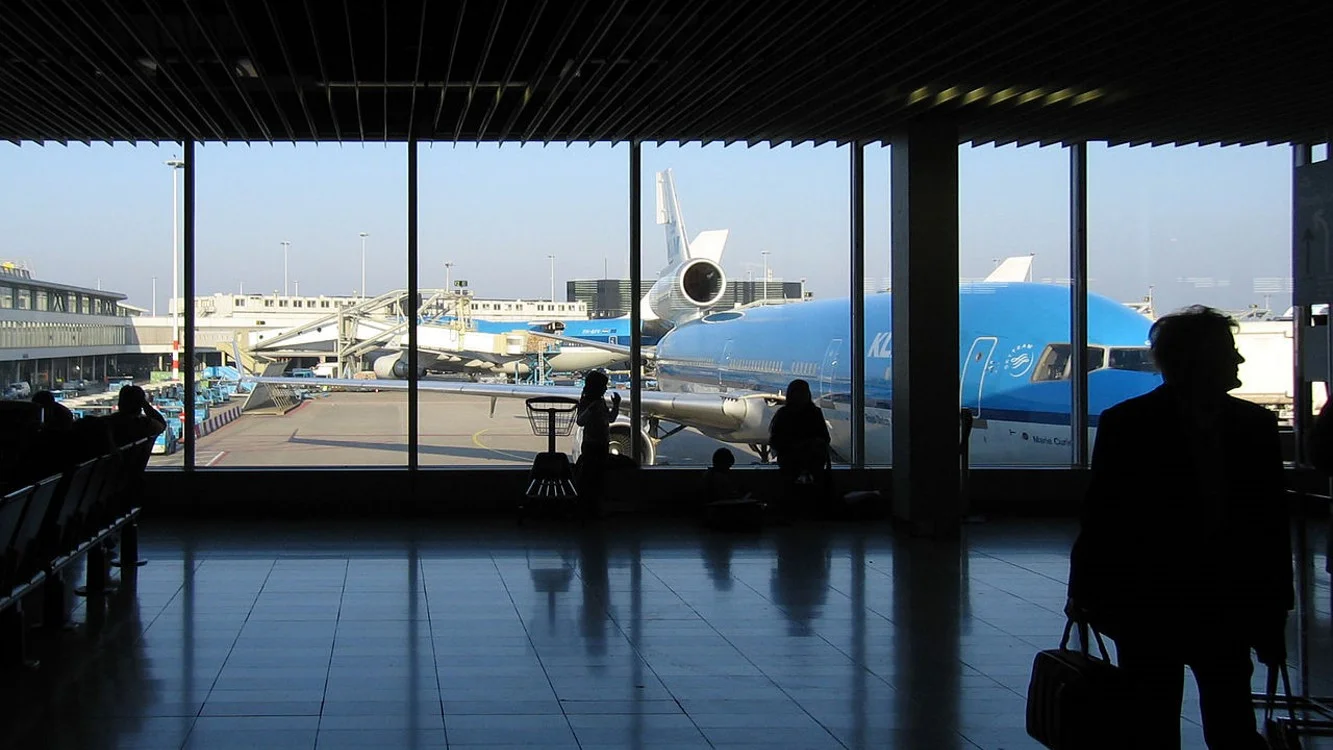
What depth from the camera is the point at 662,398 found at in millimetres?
10359

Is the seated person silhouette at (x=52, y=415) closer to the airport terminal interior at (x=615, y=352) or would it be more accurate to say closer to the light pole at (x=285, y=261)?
the airport terminal interior at (x=615, y=352)

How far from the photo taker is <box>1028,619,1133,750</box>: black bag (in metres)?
2.57

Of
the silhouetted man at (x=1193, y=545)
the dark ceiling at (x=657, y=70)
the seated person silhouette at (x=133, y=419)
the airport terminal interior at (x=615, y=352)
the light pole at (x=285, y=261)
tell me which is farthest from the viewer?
the light pole at (x=285, y=261)

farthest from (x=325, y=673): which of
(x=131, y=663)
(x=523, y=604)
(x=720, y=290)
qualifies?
(x=720, y=290)

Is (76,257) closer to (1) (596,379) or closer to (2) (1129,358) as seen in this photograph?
(1) (596,379)

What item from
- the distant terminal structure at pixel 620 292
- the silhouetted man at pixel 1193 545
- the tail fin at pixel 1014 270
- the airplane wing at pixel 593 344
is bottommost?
the silhouetted man at pixel 1193 545

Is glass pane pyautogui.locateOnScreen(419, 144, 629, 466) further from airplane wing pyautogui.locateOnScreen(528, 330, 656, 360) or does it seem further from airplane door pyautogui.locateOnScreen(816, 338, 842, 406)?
airplane door pyautogui.locateOnScreen(816, 338, 842, 406)

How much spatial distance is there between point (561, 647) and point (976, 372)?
5.57 meters

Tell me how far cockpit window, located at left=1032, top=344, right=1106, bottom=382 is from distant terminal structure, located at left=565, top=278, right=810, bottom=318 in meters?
2.15

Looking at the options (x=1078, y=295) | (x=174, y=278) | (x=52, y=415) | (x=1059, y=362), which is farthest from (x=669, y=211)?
(x=52, y=415)

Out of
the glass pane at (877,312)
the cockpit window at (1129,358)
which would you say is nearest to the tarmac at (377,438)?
the glass pane at (877,312)

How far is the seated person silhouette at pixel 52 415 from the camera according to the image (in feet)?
19.4

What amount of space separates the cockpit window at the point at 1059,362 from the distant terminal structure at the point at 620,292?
7.05ft

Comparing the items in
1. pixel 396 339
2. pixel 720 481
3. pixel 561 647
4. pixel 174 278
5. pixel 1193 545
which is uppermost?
pixel 174 278
